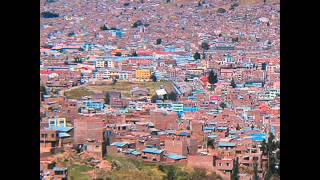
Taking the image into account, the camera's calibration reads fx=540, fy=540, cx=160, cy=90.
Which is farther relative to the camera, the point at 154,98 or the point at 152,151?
the point at 154,98

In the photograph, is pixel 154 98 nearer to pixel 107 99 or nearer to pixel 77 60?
pixel 107 99

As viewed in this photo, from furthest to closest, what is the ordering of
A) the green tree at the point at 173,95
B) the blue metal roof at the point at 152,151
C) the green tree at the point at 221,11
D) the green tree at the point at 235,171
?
the green tree at the point at 173,95 → the green tree at the point at 221,11 → the blue metal roof at the point at 152,151 → the green tree at the point at 235,171

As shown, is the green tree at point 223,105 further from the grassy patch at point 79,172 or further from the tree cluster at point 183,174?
the grassy patch at point 79,172

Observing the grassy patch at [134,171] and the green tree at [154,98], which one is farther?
the green tree at [154,98]

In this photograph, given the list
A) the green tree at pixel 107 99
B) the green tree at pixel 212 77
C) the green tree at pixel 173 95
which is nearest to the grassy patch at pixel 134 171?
the green tree at pixel 107 99

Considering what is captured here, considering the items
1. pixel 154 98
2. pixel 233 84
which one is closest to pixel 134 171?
pixel 154 98
